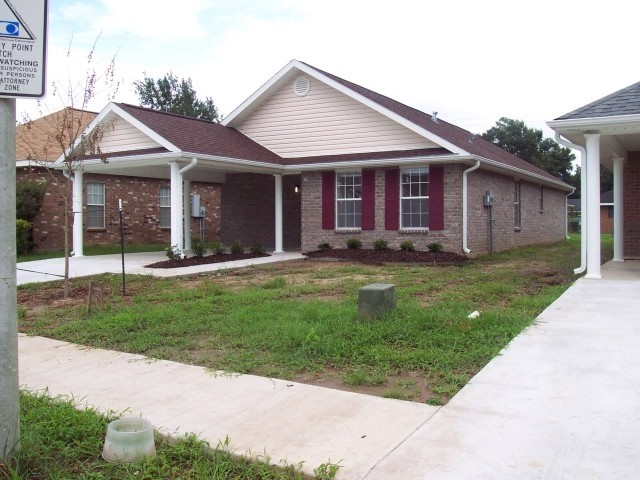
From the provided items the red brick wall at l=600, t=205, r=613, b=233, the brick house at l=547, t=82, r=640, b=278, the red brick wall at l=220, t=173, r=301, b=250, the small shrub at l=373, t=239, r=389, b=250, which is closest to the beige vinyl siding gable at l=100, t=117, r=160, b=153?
the red brick wall at l=220, t=173, r=301, b=250

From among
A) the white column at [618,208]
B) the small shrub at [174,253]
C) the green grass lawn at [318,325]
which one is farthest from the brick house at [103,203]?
the white column at [618,208]

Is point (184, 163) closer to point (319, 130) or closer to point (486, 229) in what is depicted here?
point (319, 130)

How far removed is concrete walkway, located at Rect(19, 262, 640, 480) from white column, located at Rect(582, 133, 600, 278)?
503 centimetres

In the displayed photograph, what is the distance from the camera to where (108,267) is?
14.2m

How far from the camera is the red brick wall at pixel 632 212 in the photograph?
1508cm

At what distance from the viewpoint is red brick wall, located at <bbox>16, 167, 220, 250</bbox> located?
20328 millimetres

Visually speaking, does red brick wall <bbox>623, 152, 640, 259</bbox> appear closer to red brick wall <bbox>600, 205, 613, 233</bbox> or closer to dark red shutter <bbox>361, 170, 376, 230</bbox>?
dark red shutter <bbox>361, 170, 376, 230</bbox>

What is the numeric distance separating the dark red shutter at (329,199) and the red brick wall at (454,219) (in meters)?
0.16

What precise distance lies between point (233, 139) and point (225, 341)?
12.6 metres

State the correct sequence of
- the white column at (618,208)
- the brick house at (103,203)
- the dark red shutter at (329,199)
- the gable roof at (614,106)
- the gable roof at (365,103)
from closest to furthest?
the gable roof at (614,106) < the white column at (618,208) < the gable roof at (365,103) < the dark red shutter at (329,199) < the brick house at (103,203)

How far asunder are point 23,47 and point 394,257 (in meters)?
12.7

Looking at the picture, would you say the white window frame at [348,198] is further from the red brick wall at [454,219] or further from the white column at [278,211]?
the white column at [278,211]

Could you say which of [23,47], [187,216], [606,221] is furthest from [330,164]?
[606,221]

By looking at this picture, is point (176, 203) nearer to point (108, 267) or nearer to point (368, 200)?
point (108, 267)
